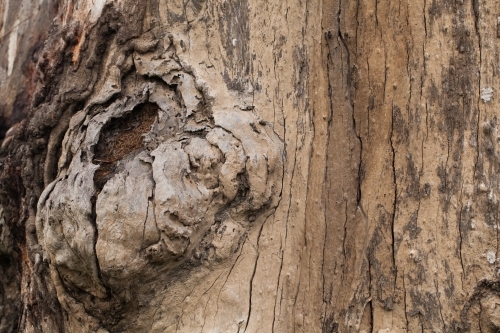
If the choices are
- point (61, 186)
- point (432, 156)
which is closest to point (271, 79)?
point (432, 156)

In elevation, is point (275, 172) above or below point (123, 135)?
below

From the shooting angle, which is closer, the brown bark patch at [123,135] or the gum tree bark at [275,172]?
the gum tree bark at [275,172]

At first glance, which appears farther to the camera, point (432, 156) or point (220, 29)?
point (220, 29)

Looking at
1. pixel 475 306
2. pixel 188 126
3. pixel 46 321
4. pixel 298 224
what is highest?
pixel 188 126

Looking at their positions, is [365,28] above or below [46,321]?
above

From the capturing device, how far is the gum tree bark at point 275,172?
188cm

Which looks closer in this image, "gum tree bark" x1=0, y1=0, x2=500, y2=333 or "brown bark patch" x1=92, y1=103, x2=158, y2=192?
"gum tree bark" x1=0, y1=0, x2=500, y2=333

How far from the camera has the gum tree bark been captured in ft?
6.16

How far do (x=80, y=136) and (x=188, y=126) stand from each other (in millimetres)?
458

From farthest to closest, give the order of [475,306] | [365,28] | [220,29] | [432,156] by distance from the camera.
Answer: [220,29], [365,28], [432,156], [475,306]

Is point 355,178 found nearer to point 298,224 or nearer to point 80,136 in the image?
point 298,224

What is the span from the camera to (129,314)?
2.01 m

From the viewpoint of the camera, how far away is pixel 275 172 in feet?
6.77

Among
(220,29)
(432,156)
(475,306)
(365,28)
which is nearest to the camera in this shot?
(475,306)
